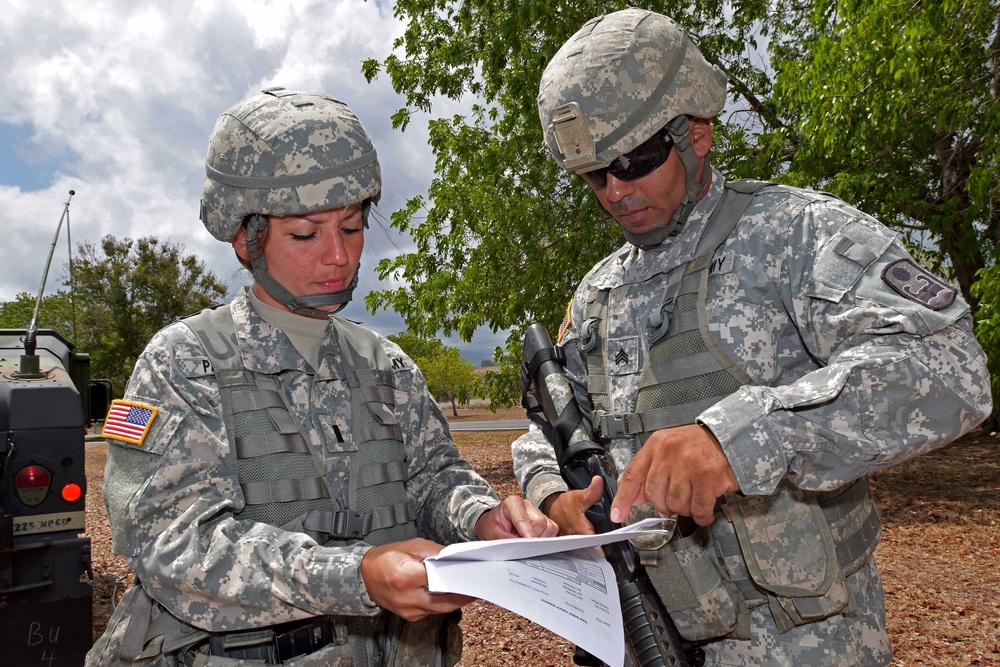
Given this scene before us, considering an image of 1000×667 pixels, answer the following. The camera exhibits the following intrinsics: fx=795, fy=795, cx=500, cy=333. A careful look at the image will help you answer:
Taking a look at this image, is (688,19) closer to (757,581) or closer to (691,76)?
(691,76)

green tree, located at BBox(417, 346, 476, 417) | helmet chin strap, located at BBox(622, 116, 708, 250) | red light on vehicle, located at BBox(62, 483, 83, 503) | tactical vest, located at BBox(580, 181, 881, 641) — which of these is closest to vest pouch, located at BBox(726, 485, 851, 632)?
tactical vest, located at BBox(580, 181, 881, 641)

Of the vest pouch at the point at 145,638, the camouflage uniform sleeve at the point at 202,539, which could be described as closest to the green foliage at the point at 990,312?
the camouflage uniform sleeve at the point at 202,539

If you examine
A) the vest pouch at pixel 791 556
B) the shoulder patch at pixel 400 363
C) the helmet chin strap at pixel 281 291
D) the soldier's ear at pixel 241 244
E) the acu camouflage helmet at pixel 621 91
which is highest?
the acu camouflage helmet at pixel 621 91

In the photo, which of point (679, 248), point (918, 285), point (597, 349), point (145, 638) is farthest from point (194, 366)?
point (918, 285)

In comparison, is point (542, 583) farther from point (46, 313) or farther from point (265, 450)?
point (46, 313)

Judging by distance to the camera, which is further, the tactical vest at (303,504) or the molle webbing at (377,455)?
the molle webbing at (377,455)

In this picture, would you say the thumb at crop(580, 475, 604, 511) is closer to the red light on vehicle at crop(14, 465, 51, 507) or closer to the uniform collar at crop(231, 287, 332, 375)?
the uniform collar at crop(231, 287, 332, 375)

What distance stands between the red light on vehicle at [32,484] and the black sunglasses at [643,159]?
147 inches

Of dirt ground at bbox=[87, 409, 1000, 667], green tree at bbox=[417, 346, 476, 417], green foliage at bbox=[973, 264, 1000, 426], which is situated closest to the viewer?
dirt ground at bbox=[87, 409, 1000, 667]

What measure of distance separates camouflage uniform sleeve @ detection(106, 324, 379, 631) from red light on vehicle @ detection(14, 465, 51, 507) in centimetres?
291

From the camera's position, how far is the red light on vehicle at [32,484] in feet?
14.3

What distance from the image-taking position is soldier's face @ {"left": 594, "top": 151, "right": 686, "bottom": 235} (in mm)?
2355

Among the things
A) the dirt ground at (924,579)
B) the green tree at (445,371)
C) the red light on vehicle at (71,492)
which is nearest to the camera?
the red light on vehicle at (71,492)

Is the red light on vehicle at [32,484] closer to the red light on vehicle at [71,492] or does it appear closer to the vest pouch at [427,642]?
the red light on vehicle at [71,492]
